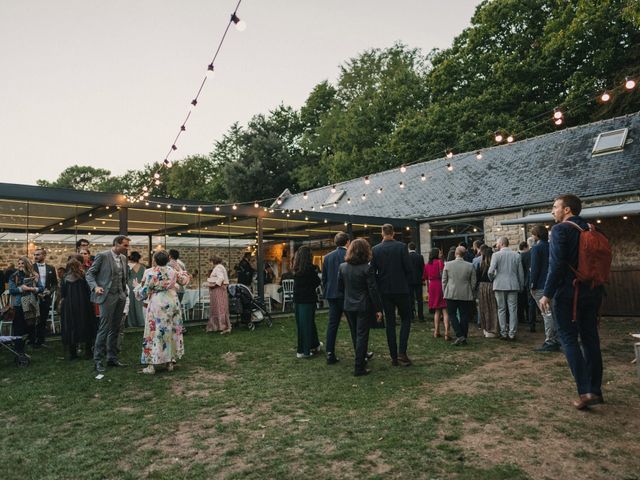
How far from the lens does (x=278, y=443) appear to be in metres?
2.85

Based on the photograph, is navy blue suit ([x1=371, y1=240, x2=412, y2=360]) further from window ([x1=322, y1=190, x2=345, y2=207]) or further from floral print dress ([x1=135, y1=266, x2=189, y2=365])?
window ([x1=322, y1=190, x2=345, y2=207])

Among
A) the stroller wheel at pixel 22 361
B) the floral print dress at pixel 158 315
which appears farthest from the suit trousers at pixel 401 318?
the stroller wheel at pixel 22 361

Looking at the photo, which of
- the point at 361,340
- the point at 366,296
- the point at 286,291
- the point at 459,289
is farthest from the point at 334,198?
the point at 361,340

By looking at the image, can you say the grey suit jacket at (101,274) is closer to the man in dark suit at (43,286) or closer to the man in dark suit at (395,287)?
the man in dark suit at (43,286)

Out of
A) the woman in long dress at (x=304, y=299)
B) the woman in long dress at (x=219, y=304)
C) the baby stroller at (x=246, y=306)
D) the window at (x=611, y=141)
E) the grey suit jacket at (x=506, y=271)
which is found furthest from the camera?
the window at (x=611, y=141)

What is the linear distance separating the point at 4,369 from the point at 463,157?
51.4 feet

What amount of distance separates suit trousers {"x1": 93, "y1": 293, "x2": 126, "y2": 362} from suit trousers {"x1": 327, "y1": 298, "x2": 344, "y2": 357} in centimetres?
278

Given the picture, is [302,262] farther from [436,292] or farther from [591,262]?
[591,262]

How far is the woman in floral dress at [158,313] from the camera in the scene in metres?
5.05

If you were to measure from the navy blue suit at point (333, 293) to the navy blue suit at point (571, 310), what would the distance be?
8.14 feet

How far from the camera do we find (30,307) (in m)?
6.37

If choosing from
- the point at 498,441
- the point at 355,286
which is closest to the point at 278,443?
the point at 498,441

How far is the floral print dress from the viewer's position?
16.6 ft

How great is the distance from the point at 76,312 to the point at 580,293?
20.3ft
